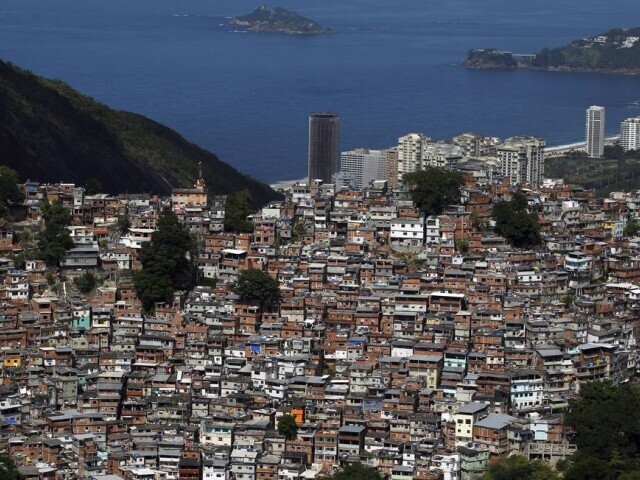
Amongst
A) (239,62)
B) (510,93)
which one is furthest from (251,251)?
(239,62)

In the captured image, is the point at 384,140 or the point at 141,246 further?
the point at 384,140

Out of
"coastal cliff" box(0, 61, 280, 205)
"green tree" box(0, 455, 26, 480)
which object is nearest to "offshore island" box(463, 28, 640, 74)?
"coastal cliff" box(0, 61, 280, 205)

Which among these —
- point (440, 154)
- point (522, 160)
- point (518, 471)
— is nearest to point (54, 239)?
point (518, 471)

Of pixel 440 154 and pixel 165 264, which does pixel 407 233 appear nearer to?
pixel 165 264

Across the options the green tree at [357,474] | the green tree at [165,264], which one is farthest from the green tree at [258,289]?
the green tree at [357,474]

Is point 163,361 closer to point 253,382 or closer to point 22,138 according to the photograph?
point 253,382

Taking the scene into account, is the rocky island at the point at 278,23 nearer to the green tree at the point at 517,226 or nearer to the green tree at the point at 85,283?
the green tree at the point at 517,226

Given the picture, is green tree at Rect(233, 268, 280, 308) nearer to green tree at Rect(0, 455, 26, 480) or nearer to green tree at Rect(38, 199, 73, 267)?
green tree at Rect(38, 199, 73, 267)
